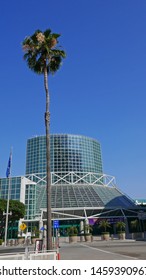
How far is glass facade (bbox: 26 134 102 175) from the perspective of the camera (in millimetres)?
161000

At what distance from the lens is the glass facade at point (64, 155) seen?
528ft

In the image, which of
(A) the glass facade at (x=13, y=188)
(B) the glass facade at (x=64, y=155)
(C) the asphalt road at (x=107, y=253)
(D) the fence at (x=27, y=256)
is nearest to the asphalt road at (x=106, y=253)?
(C) the asphalt road at (x=107, y=253)

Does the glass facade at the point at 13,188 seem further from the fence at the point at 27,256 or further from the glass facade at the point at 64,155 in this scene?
the fence at the point at 27,256

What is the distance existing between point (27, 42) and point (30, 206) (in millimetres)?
72814

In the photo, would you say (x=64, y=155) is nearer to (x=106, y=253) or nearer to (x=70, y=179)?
(x=70, y=179)

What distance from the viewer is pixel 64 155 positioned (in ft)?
538

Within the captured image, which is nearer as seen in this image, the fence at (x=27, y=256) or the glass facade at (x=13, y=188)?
the fence at (x=27, y=256)

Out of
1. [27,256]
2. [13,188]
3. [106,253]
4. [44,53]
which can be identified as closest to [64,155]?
[13,188]

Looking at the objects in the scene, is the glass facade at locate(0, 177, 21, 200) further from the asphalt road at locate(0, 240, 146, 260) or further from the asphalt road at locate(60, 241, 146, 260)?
the asphalt road at locate(60, 241, 146, 260)

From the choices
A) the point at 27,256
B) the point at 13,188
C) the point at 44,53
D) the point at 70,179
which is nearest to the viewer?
the point at 27,256

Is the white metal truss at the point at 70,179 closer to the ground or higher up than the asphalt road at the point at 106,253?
higher up

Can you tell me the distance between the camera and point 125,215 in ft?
288
